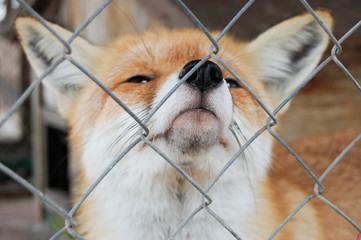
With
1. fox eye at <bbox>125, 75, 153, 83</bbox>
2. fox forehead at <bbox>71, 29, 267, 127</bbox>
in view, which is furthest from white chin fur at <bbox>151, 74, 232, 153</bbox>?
fox eye at <bbox>125, 75, 153, 83</bbox>

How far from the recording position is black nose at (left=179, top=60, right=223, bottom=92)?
1.20 m

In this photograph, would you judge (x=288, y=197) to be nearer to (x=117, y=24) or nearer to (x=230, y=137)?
(x=230, y=137)

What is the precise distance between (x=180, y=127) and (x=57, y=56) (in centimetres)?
101

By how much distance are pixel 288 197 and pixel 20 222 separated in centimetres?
500

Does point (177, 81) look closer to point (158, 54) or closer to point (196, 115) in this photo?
point (196, 115)

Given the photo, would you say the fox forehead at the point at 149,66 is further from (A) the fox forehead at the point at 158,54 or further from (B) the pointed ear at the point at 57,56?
(B) the pointed ear at the point at 57,56

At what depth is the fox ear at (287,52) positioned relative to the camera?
1.87m

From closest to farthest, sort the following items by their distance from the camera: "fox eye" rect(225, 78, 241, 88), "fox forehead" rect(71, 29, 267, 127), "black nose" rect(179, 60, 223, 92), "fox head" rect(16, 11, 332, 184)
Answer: "black nose" rect(179, 60, 223, 92) < "fox head" rect(16, 11, 332, 184) < "fox forehead" rect(71, 29, 267, 127) < "fox eye" rect(225, 78, 241, 88)

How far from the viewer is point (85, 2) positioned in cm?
Answer: 380

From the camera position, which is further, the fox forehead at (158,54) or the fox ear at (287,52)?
the fox ear at (287,52)

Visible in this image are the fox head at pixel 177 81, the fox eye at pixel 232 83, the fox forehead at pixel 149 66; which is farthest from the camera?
the fox eye at pixel 232 83

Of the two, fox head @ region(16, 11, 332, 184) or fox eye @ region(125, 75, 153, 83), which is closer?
fox head @ region(16, 11, 332, 184)

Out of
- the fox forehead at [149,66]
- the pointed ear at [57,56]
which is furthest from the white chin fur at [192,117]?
the pointed ear at [57,56]

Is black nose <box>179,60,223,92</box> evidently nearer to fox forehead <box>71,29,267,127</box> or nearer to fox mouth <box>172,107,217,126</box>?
fox mouth <box>172,107,217,126</box>
